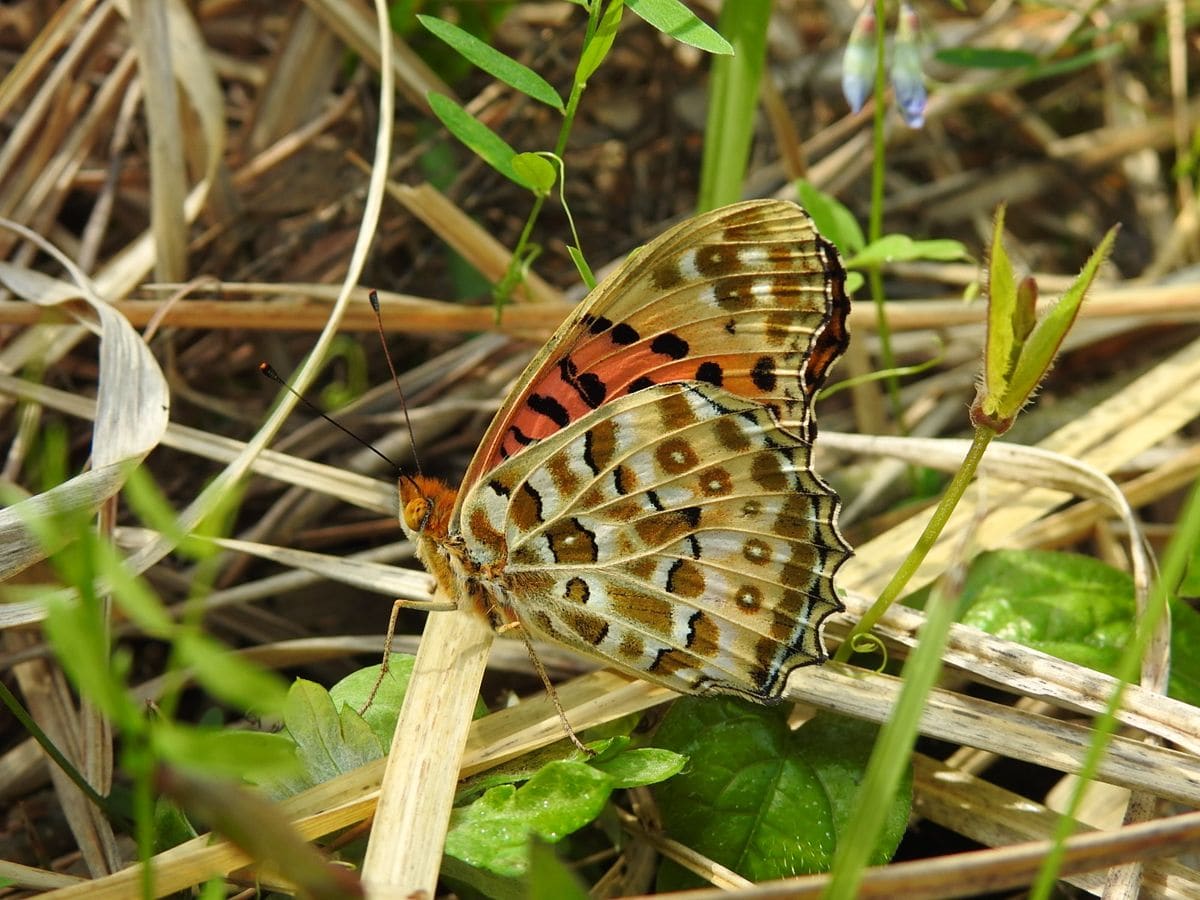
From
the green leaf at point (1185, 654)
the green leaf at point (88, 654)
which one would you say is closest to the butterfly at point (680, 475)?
the green leaf at point (1185, 654)

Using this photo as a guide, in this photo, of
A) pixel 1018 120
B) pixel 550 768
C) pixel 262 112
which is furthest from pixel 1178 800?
pixel 262 112

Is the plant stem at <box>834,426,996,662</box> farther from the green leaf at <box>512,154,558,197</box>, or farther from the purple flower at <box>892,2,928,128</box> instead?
the purple flower at <box>892,2,928,128</box>

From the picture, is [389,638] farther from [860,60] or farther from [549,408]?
[860,60]

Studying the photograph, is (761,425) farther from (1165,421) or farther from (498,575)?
(1165,421)

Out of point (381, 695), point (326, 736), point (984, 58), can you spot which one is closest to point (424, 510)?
point (381, 695)

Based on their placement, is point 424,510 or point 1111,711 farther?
point 424,510

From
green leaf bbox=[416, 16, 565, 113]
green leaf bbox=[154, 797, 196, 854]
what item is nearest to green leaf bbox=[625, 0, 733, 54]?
green leaf bbox=[416, 16, 565, 113]
